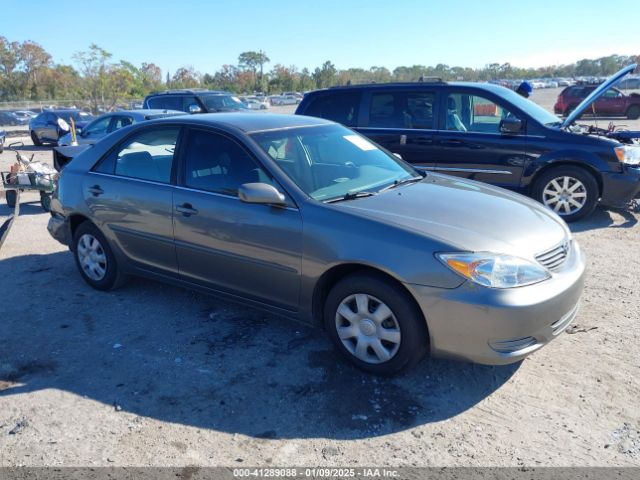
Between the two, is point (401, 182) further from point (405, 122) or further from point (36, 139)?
point (36, 139)

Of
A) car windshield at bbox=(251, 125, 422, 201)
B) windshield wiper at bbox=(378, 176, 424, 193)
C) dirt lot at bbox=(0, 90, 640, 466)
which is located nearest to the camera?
dirt lot at bbox=(0, 90, 640, 466)

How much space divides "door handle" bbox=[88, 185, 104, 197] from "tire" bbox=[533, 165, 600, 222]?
5.44 m

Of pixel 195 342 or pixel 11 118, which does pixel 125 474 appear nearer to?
pixel 195 342

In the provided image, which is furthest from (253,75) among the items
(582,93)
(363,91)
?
(363,91)

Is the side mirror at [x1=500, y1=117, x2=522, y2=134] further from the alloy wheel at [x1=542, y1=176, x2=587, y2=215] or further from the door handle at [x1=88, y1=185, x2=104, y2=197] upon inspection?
the door handle at [x1=88, y1=185, x2=104, y2=197]

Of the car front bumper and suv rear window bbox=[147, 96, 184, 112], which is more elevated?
suv rear window bbox=[147, 96, 184, 112]

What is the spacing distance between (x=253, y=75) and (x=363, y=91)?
9285 centimetres

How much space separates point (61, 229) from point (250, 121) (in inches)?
92.8

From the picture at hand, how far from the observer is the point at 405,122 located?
7918mm

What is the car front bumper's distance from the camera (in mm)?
3029

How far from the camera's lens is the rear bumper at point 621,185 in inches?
271

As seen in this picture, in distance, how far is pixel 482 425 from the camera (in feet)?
10.00

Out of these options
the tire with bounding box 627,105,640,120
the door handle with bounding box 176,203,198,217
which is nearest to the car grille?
the door handle with bounding box 176,203,198,217

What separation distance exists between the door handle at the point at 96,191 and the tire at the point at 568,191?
17.9 ft
